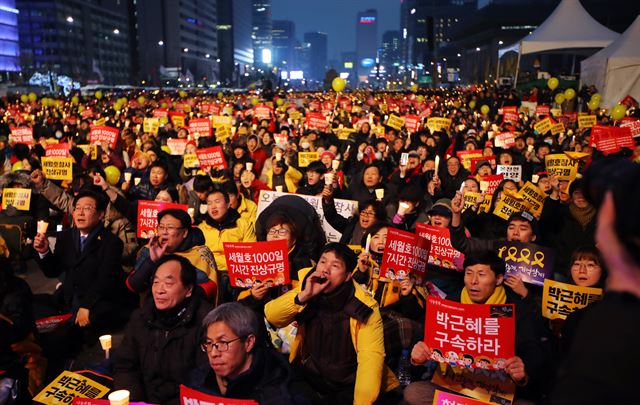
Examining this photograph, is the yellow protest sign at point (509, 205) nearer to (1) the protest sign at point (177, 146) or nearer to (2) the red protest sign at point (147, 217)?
(2) the red protest sign at point (147, 217)

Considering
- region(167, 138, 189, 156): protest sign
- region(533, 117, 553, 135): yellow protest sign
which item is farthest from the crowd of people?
region(533, 117, 553, 135): yellow protest sign

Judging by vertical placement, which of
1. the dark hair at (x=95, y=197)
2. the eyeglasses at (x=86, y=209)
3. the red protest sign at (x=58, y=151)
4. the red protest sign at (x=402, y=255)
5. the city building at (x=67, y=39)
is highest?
the city building at (x=67, y=39)

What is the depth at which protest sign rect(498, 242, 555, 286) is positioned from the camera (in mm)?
4582

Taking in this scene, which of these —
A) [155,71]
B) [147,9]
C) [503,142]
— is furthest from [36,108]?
[147,9]

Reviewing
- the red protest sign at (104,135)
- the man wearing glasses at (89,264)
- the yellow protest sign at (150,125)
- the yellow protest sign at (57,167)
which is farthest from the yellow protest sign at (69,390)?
the yellow protest sign at (150,125)

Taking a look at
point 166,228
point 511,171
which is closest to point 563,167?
point 511,171

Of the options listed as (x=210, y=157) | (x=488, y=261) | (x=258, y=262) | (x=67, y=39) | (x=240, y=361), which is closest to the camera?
(x=240, y=361)

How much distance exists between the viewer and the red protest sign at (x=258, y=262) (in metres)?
4.21

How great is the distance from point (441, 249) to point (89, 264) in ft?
10.6

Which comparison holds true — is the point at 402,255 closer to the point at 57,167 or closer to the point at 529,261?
the point at 529,261

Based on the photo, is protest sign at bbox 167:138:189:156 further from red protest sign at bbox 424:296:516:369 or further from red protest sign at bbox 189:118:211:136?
red protest sign at bbox 424:296:516:369

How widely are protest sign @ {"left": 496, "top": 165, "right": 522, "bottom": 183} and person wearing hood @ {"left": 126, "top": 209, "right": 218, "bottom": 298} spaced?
205 inches

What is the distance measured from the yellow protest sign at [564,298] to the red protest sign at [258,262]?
1922mm

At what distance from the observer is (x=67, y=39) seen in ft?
300
